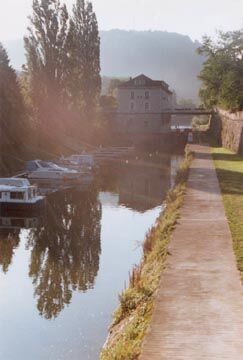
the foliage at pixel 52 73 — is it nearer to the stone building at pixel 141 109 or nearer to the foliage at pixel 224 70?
the foliage at pixel 224 70

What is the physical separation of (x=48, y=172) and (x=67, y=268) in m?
28.5

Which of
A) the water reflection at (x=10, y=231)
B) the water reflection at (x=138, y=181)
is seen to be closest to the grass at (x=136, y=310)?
the water reflection at (x=10, y=231)

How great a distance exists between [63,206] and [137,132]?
68.0 metres

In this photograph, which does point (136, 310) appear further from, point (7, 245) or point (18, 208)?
point (18, 208)

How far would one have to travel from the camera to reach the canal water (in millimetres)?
14297

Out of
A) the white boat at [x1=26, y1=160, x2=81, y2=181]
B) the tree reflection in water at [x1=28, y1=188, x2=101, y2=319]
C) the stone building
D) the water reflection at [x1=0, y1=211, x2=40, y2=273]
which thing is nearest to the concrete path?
the tree reflection in water at [x1=28, y1=188, x2=101, y2=319]

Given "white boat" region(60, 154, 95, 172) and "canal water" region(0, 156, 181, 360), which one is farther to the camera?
"white boat" region(60, 154, 95, 172)

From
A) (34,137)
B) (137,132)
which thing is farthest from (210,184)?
(137,132)

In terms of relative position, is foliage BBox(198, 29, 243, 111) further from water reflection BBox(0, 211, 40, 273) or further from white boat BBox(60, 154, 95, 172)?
water reflection BBox(0, 211, 40, 273)

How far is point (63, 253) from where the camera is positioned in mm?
23516

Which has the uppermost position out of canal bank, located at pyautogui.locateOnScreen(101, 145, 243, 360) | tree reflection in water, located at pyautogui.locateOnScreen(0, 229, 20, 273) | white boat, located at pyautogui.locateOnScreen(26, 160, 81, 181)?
canal bank, located at pyautogui.locateOnScreen(101, 145, 243, 360)

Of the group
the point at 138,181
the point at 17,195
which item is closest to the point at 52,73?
the point at 138,181

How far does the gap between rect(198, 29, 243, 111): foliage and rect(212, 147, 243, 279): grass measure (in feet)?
57.5

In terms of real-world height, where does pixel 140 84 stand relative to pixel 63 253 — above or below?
above
